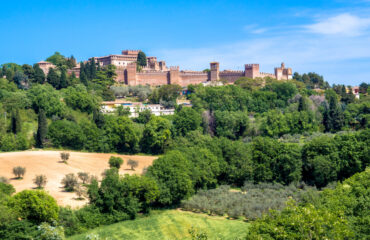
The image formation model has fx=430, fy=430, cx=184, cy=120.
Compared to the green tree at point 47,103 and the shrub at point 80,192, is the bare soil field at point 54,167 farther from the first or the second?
the green tree at point 47,103

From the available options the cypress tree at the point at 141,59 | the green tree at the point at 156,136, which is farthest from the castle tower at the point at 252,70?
the green tree at the point at 156,136

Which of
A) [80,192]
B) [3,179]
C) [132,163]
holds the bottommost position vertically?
[80,192]

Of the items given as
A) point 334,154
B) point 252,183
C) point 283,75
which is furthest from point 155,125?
point 283,75

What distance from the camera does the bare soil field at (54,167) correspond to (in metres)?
26.8

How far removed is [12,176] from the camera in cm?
2980

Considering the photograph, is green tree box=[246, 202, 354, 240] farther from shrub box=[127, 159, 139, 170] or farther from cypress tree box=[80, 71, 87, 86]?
cypress tree box=[80, 71, 87, 86]

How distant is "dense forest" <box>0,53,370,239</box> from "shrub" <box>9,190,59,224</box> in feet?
0.16

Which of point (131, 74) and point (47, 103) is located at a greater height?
point (131, 74)

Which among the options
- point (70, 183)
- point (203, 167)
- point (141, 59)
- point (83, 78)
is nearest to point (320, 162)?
point (203, 167)

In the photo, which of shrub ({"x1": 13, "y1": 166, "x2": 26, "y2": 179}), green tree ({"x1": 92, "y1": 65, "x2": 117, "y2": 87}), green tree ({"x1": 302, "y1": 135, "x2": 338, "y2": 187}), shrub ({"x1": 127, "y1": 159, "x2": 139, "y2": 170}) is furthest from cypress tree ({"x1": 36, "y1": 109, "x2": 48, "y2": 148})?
green tree ({"x1": 92, "y1": 65, "x2": 117, "y2": 87})

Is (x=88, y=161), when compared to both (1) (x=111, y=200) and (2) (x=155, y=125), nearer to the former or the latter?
(2) (x=155, y=125)

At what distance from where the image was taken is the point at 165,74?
79.1 metres

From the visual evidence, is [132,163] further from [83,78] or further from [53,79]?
[83,78]

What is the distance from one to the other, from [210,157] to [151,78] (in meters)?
47.3
